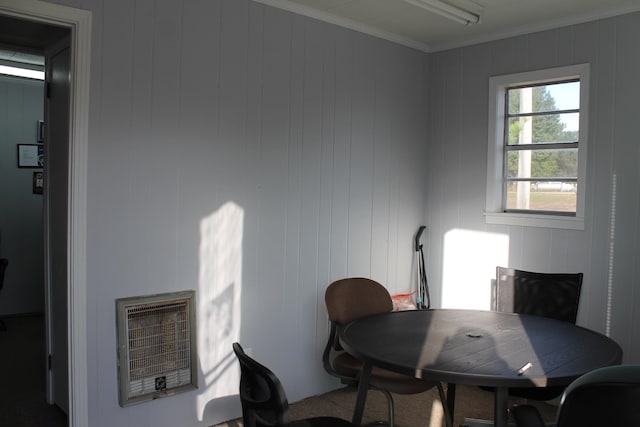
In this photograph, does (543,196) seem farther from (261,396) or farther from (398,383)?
(261,396)

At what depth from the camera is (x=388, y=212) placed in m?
4.47

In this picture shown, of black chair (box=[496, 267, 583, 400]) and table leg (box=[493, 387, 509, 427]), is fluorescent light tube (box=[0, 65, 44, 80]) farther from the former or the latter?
table leg (box=[493, 387, 509, 427])

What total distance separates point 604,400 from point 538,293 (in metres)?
2.07

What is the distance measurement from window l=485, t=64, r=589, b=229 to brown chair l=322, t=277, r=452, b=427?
1261mm

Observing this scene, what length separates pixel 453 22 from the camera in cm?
408

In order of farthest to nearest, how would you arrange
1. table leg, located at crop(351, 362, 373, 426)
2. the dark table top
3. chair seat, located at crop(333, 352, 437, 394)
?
chair seat, located at crop(333, 352, 437, 394)
table leg, located at crop(351, 362, 373, 426)
the dark table top

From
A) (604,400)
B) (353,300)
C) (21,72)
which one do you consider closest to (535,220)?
(353,300)

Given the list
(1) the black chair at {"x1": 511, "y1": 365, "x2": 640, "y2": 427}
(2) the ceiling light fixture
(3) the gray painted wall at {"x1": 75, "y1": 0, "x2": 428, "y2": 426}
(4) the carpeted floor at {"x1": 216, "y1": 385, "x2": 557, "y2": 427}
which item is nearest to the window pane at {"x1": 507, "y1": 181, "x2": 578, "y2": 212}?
(3) the gray painted wall at {"x1": 75, "y1": 0, "x2": 428, "y2": 426}

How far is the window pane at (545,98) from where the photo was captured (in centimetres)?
397

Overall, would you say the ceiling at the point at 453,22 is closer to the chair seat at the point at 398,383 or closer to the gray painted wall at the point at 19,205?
the chair seat at the point at 398,383

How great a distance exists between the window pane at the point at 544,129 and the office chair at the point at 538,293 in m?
0.99

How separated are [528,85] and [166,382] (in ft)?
10.8

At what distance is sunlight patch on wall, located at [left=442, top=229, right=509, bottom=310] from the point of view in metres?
4.33

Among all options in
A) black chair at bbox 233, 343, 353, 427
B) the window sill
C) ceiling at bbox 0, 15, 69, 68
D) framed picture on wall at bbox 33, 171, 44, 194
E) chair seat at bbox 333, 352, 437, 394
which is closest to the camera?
black chair at bbox 233, 343, 353, 427
